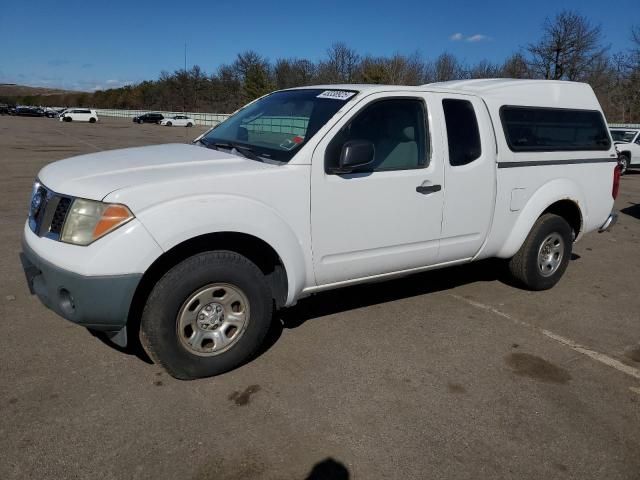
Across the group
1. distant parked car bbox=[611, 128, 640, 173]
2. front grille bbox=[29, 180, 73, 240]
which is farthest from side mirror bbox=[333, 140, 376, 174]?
distant parked car bbox=[611, 128, 640, 173]

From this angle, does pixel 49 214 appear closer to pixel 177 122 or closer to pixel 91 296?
pixel 91 296

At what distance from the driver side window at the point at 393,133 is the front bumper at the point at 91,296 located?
171 cm

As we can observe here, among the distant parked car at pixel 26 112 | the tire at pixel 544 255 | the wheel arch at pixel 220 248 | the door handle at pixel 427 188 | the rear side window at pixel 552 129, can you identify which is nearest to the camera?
the wheel arch at pixel 220 248

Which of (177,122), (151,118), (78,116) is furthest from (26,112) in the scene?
(177,122)

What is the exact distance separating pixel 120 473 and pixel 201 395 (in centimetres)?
73

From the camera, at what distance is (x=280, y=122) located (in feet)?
13.0

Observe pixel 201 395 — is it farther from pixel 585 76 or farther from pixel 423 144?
pixel 585 76

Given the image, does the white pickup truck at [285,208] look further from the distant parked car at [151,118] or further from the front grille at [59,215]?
the distant parked car at [151,118]

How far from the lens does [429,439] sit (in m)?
2.81

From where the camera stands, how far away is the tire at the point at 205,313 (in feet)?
9.96

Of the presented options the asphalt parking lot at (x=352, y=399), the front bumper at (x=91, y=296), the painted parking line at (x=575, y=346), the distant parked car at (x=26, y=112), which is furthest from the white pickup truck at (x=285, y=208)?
the distant parked car at (x=26, y=112)

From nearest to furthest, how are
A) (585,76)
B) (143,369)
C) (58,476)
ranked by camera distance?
1. (58,476)
2. (143,369)
3. (585,76)

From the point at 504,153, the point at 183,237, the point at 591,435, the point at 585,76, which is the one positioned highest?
the point at 585,76

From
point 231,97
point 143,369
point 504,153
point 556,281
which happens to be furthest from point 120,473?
point 231,97
